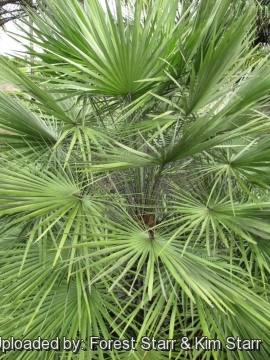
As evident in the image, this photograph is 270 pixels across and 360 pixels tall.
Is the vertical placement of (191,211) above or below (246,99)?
below

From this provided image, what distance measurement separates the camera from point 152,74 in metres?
1.13

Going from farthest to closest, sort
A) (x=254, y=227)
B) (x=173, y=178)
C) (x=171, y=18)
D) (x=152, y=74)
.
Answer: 1. (x=173, y=178)
2. (x=171, y=18)
3. (x=152, y=74)
4. (x=254, y=227)

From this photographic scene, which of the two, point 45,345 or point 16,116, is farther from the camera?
point 16,116

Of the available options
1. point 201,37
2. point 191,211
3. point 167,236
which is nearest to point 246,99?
point 201,37

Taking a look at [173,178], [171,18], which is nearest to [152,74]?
[171,18]

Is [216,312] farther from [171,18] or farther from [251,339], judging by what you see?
[171,18]

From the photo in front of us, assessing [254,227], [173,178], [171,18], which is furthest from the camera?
[173,178]

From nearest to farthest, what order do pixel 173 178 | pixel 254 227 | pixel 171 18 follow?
pixel 254 227 < pixel 171 18 < pixel 173 178

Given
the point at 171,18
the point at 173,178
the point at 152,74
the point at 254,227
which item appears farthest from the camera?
the point at 173,178

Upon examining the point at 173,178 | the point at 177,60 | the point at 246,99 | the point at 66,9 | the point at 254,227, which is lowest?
the point at 254,227

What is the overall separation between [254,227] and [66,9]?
0.89 meters

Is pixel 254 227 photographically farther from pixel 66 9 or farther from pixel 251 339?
pixel 66 9

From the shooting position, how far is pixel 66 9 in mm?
1154

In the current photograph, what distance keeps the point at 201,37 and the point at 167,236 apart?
624mm
